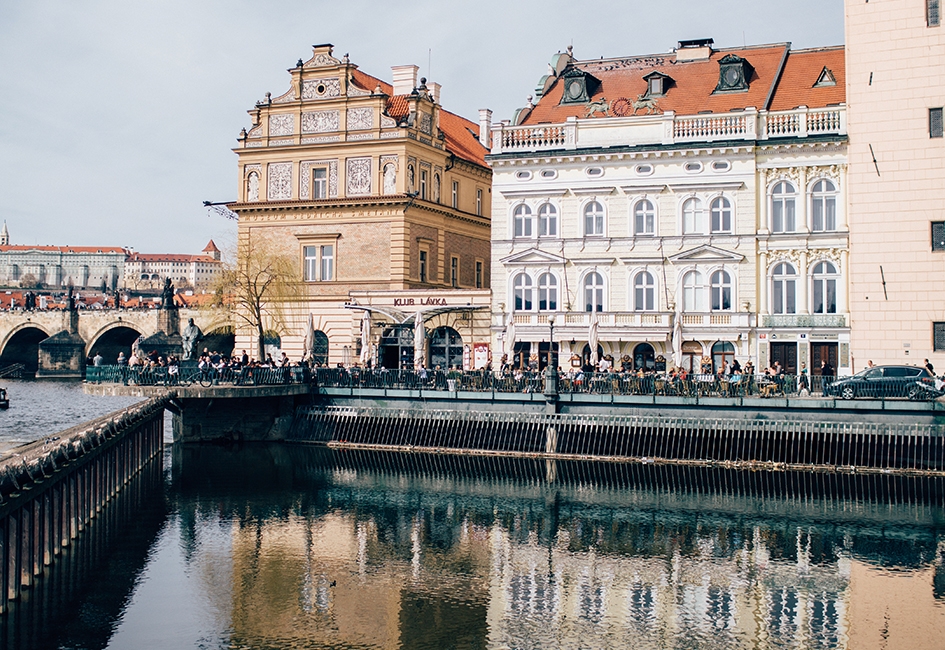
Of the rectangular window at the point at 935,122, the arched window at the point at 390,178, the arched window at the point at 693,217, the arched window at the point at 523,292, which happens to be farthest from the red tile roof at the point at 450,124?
the rectangular window at the point at 935,122

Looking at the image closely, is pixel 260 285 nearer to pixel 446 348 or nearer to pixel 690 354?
pixel 446 348

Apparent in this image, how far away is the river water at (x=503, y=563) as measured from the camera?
842 inches

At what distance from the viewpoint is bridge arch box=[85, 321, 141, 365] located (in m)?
113

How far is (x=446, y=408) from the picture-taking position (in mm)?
45531

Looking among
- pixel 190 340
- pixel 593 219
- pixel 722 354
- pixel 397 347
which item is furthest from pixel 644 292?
pixel 190 340

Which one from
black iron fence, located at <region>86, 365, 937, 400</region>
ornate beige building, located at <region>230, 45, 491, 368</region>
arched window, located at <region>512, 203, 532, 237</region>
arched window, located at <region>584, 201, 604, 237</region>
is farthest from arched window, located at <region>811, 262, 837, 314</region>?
ornate beige building, located at <region>230, 45, 491, 368</region>

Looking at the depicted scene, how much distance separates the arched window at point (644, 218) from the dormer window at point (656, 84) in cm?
655

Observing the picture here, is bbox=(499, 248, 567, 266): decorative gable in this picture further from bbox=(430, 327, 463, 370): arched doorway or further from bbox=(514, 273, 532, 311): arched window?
bbox=(430, 327, 463, 370): arched doorway

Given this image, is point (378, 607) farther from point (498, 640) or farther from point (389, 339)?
point (389, 339)

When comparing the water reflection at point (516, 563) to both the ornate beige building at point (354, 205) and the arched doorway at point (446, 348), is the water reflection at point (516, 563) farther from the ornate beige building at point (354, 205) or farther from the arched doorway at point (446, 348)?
the ornate beige building at point (354, 205)

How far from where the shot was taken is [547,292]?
5156 cm

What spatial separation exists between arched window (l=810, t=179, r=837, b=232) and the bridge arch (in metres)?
82.5

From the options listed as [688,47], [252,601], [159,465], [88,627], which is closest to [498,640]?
[252,601]

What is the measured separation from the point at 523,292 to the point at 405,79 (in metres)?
16.8
